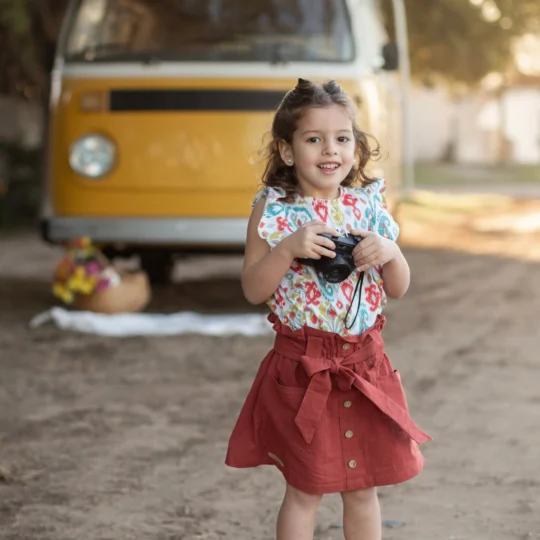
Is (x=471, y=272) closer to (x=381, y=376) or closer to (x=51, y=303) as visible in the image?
(x=51, y=303)

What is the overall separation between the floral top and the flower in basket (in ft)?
14.2

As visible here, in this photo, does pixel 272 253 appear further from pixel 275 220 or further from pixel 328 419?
pixel 328 419

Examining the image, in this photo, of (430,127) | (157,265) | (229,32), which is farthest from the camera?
(430,127)

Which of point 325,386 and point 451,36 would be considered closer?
point 325,386

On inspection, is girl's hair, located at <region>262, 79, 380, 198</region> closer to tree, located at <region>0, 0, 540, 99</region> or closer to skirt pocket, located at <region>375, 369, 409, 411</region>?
skirt pocket, located at <region>375, 369, 409, 411</region>

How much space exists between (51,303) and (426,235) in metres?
7.29

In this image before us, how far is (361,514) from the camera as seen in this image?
113 inches

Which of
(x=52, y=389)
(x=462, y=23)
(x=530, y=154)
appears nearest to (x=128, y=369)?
(x=52, y=389)

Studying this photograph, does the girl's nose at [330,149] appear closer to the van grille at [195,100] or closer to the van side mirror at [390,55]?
the van grille at [195,100]

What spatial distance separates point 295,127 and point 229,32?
14.1ft

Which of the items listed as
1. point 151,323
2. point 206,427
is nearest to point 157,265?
point 151,323

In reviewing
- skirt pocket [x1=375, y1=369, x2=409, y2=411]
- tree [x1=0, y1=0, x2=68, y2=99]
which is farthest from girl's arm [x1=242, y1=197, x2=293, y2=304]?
tree [x1=0, y1=0, x2=68, y2=99]

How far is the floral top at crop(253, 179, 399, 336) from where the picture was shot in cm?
280

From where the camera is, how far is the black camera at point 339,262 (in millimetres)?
2674
